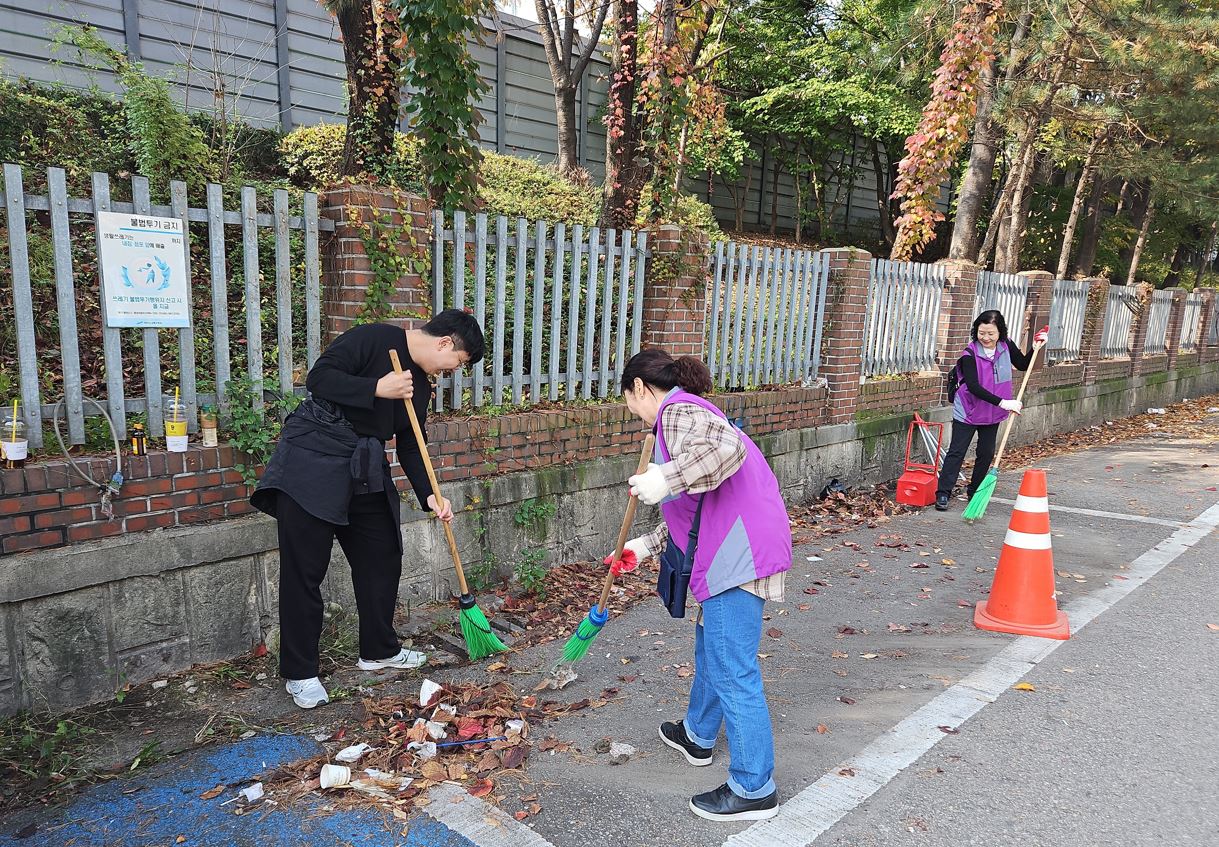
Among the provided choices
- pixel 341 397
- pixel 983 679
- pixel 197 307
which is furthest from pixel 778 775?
pixel 197 307

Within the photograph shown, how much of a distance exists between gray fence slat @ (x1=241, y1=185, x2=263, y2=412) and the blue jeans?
2640 mm

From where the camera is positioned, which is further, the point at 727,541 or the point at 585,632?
the point at 585,632

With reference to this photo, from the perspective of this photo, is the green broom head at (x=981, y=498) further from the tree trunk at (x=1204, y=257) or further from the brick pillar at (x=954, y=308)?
the tree trunk at (x=1204, y=257)

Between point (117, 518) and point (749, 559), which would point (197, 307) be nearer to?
point (117, 518)

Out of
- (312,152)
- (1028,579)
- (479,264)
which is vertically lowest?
(1028,579)

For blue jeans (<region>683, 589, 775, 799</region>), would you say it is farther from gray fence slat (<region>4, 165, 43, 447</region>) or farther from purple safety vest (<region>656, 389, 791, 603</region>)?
gray fence slat (<region>4, 165, 43, 447</region>)

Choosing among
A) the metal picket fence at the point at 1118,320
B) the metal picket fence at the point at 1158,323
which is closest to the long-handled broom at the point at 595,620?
the metal picket fence at the point at 1118,320

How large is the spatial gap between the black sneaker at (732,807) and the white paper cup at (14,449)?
3072 millimetres

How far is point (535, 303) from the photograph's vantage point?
17.3 ft

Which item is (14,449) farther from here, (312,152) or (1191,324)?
(1191,324)

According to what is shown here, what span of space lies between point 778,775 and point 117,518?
10.1 ft

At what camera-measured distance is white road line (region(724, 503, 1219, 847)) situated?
9.20 ft

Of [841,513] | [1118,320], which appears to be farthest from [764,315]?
[1118,320]

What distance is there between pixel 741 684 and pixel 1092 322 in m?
12.4
